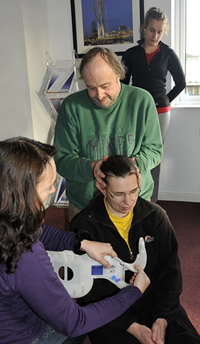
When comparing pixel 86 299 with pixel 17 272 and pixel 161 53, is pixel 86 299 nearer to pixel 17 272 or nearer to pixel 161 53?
pixel 17 272

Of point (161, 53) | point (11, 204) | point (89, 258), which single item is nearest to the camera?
point (11, 204)

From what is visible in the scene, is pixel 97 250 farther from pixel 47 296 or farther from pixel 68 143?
pixel 68 143

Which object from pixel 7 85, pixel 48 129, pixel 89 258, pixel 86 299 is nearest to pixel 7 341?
pixel 89 258

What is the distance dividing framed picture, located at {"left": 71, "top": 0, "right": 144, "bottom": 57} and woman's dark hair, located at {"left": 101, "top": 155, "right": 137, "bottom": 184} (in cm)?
255

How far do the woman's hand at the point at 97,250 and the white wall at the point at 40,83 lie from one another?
2421mm

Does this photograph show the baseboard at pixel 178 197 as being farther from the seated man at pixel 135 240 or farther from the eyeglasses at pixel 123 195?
the eyeglasses at pixel 123 195

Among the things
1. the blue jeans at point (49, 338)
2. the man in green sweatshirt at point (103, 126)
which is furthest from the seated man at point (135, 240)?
the blue jeans at point (49, 338)

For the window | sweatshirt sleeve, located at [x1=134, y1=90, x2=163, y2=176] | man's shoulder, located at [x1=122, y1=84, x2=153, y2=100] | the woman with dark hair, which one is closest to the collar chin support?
the woman with dark hair

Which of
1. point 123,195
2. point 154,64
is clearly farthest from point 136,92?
point 154,64

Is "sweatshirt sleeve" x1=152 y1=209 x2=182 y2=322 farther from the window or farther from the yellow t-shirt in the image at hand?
the window

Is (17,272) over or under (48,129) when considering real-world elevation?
over

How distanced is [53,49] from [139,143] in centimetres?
264

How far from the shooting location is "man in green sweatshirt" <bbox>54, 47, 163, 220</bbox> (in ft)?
5.48

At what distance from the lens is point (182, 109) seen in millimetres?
3816
